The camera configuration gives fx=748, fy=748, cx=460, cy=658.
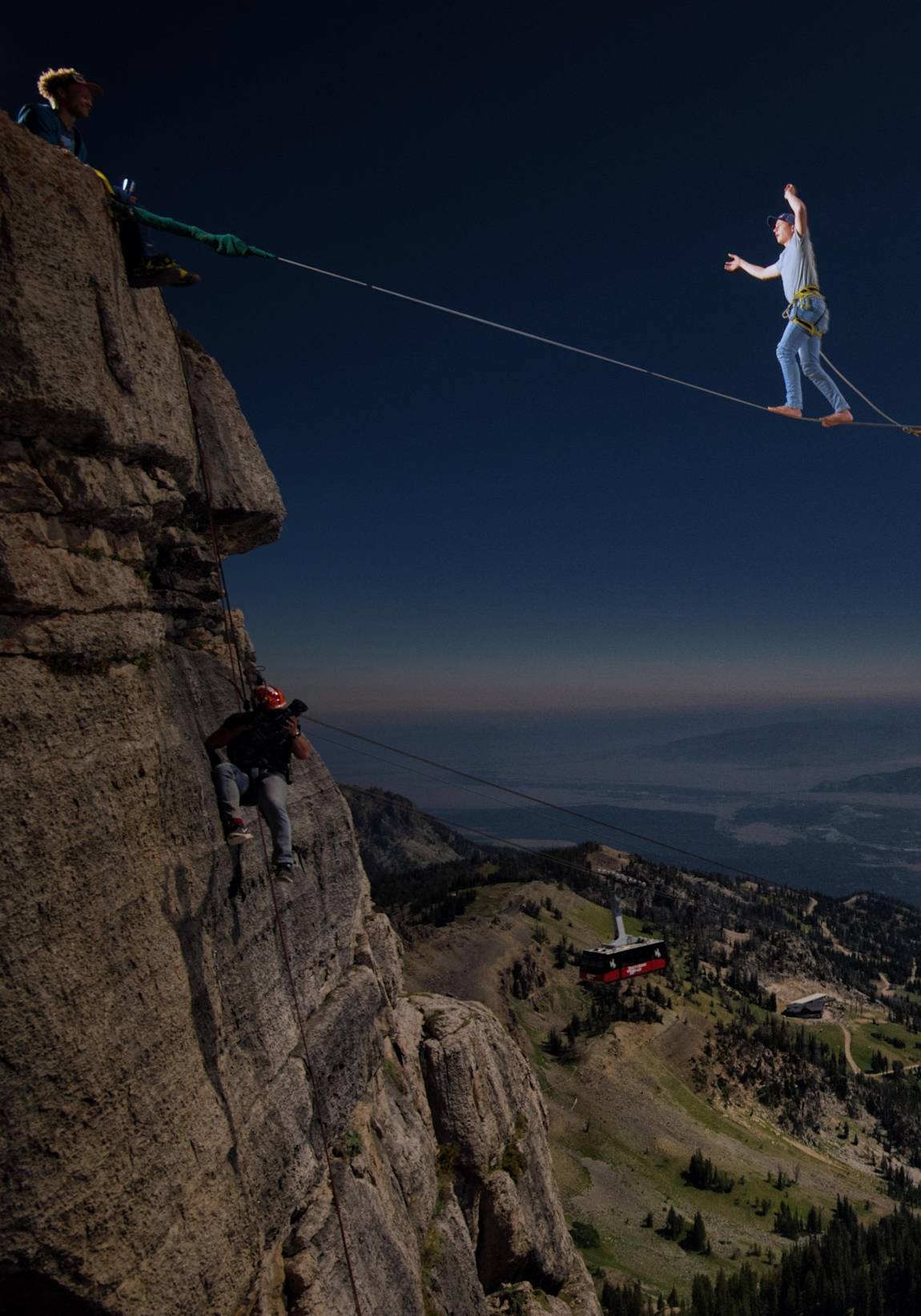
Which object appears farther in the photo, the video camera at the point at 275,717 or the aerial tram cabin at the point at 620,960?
the aerial tram cabin at the point at 620,960

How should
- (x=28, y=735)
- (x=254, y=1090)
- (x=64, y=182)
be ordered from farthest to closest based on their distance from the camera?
(x=254, y=1090), (x=64, y=182), (x=28, y=735)

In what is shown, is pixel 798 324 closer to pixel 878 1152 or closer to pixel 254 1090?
pixel 254 1090

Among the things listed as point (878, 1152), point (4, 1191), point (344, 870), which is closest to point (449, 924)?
point (878, 1152)

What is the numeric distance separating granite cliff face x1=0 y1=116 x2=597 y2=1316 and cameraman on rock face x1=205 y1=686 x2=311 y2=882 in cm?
57

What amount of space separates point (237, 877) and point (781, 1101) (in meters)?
147

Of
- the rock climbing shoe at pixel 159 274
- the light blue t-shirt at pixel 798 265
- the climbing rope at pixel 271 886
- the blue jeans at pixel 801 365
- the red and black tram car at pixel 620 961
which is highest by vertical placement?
the light blue t-shirt at pixel 798 265

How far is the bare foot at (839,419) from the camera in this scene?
60.1 feet

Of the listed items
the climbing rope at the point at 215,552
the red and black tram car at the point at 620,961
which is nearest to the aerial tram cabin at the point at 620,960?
the red and black tram car at the point at 620,961

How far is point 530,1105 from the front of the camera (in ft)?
89.1

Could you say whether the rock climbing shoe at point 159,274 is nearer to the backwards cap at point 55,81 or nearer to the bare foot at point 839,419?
the backwards cap at point 55,81

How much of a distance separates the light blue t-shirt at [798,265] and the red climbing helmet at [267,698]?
1469 cm

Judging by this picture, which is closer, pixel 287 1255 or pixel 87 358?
pixel 87 358

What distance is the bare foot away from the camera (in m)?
18.3

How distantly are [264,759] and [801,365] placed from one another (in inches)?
611
